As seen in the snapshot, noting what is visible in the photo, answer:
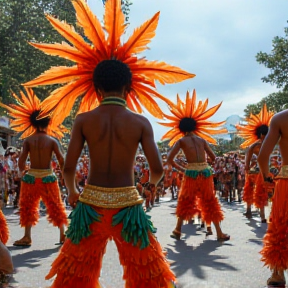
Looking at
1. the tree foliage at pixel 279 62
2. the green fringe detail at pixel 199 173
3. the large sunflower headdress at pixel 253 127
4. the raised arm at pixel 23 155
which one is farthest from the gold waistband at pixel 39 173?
the tree foliage at pixel 279 62

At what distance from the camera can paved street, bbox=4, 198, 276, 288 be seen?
4.43 meters

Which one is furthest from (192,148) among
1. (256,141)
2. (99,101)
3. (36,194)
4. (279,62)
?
(279,62)

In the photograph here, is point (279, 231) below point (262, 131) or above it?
below

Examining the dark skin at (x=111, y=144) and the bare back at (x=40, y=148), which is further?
the bare back at (x=40, y=148)

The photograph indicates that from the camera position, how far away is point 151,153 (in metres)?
3.08

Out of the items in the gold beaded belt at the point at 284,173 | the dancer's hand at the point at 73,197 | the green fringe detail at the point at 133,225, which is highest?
the gold beaded belt at the point at 284,173

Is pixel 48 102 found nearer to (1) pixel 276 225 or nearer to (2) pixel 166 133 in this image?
(1) pixel 276 225

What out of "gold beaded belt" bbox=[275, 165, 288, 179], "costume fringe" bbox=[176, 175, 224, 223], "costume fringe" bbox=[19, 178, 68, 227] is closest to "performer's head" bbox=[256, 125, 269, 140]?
"costume fringe" bbox=[176, 175, 224, 223]

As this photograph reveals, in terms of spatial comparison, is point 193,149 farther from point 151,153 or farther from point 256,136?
point 151,153

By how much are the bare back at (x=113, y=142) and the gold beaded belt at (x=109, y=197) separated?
4 centimetres

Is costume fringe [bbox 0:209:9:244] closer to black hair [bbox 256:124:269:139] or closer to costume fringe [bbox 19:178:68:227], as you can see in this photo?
costume fringe [bbox 19:178:68:227]

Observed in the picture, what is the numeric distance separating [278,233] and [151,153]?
157cm

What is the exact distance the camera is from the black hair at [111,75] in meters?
3.22

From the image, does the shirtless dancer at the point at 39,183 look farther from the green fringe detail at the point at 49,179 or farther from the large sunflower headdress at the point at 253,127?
the large sunflower headdress at the point at 253,127
